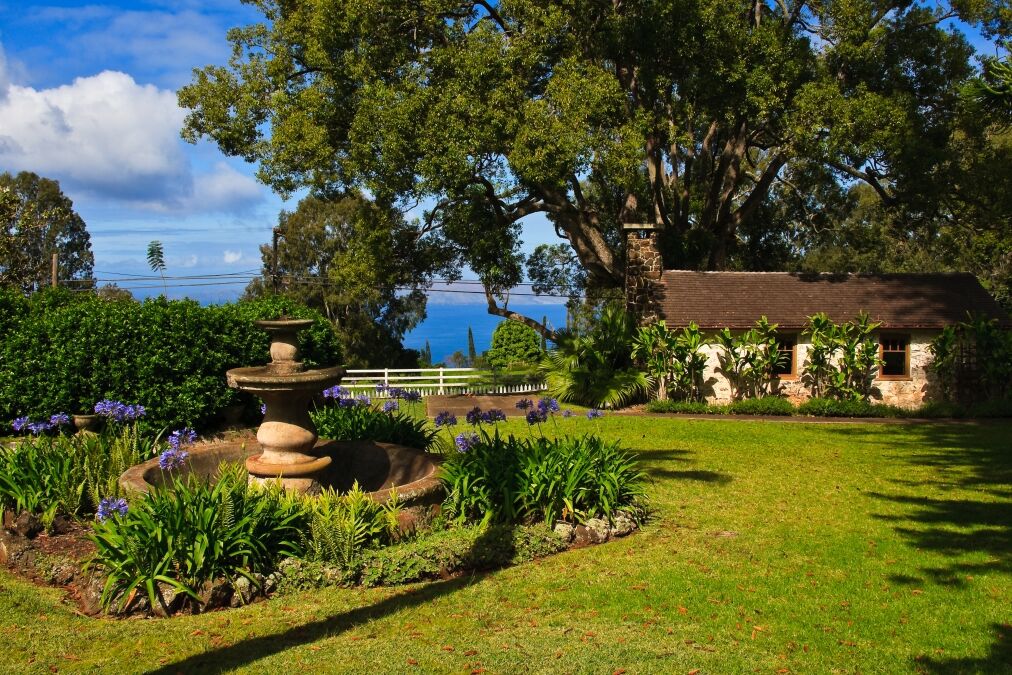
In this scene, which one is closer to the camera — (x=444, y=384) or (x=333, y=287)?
(x=444, y=384)

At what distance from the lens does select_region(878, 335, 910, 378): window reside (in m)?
21.2

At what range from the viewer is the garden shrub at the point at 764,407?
19.8m

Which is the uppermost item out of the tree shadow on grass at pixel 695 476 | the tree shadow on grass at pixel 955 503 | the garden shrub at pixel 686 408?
the garden shrub at pixel 686 408

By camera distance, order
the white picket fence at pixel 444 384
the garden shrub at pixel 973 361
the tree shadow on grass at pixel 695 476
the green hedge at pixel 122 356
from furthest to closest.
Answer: the white picket fence at pixel 444 384 → the garden shrub at pixel 973 361 → the green hedge at pixel 122 356 → the tree shadow on grass at pixel 695 476

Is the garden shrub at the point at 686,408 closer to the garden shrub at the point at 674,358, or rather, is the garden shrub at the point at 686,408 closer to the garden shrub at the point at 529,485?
the garden shrub at the point at 674,358

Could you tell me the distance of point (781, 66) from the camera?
853 inches

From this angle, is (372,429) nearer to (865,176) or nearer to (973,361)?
(973,361)

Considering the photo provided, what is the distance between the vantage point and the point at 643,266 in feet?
72.5

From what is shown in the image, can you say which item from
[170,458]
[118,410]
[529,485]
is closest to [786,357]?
[529,485]

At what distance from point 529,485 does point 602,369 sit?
13380 mm

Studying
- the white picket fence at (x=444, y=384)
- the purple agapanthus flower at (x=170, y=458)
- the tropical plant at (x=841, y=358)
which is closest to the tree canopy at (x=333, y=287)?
the white picket fence at (x=444, y=384)

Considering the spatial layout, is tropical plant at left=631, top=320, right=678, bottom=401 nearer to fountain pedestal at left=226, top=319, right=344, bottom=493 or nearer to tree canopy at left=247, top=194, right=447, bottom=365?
fountain pedestal at left=226, top=319, right=344, bottom=493

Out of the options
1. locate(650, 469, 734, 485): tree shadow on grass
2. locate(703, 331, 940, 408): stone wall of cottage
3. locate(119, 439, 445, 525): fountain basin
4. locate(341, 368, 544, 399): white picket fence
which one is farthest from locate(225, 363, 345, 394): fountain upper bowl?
locate(341, 368, 544, 399): white picket fence

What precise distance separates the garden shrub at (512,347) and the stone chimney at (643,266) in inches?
414
